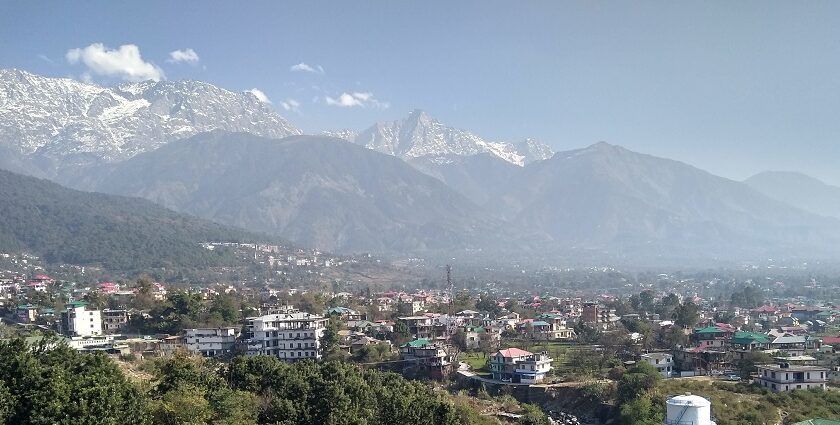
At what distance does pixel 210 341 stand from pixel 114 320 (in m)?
9.76

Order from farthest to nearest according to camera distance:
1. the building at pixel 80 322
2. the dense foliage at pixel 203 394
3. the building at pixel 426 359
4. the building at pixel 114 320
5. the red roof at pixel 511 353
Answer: the building at pixel 114 320, the building at pixel 80 322, the building at pixel 426 359, the red roof at pixel 511 353, the dense foliage at pixel 203 394

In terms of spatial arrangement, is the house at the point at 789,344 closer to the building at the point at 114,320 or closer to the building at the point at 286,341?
the building at the point at 286,341

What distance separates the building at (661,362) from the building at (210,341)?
70.9 feet

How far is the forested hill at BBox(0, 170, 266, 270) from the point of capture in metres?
106

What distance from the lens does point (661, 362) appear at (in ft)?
125

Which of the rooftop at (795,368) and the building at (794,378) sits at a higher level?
the rooftop at (795,368)

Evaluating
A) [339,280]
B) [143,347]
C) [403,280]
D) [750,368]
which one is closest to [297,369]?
[143,347]

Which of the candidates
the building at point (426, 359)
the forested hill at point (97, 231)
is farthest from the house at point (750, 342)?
the forested hill at point (97, 231)

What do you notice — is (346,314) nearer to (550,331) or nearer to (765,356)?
(550,331)

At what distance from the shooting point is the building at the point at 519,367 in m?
38.1

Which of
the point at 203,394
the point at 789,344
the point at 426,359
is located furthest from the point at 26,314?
the point at 789,344

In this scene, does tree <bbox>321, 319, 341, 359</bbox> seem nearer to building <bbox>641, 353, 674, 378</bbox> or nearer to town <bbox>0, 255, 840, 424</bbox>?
town <bbox>0, 255, 840, 424</bbox>

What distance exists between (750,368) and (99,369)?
28305mm

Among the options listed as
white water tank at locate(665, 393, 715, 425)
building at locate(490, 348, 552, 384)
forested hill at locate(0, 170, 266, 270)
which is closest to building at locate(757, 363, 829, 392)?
building at locate(490, 348, 552, 384)
